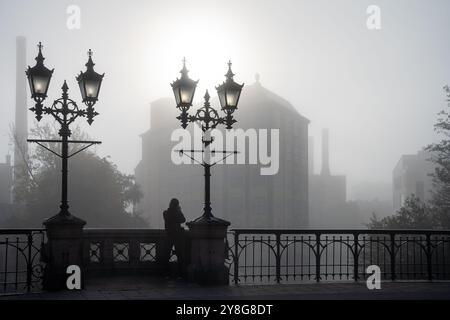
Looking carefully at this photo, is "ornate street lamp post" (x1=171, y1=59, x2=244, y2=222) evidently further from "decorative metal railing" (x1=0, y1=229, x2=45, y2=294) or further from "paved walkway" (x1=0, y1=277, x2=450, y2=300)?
"decorative metal railing" (x1=0, y1=229, x2=45, y2=294)

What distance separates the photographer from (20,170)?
162 feet

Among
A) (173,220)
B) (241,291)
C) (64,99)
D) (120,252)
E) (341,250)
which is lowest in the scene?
(241,291)

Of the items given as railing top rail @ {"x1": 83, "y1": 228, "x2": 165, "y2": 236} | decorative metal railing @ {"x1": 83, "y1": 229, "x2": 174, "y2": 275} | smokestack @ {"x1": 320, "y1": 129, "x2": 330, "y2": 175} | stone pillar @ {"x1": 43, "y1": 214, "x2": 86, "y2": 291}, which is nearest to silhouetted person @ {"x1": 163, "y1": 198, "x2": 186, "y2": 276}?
decorative metal railing @ {"x1": 83, "y1": 229, "x2": 174, "y2": 275}

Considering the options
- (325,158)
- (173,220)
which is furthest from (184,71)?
(325,158)

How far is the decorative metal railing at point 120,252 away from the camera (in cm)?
1413

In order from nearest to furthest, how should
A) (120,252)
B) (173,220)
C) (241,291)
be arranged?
(241,291)
(173,220)
(120,252)

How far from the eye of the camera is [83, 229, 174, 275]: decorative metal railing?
14.1m

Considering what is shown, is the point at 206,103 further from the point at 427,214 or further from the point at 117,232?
the point at 427,214

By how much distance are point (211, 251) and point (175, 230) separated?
159 cm

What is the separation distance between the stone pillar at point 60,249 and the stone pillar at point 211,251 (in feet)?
8.50

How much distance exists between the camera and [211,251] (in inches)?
504

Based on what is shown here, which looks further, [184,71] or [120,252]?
[120,252]

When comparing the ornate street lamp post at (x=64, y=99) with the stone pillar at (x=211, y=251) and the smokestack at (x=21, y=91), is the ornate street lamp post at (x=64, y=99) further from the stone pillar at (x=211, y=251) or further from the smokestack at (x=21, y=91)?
the smokestack at (x=21, y=91)

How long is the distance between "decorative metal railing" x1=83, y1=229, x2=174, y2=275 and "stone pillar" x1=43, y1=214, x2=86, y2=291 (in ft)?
7.18
